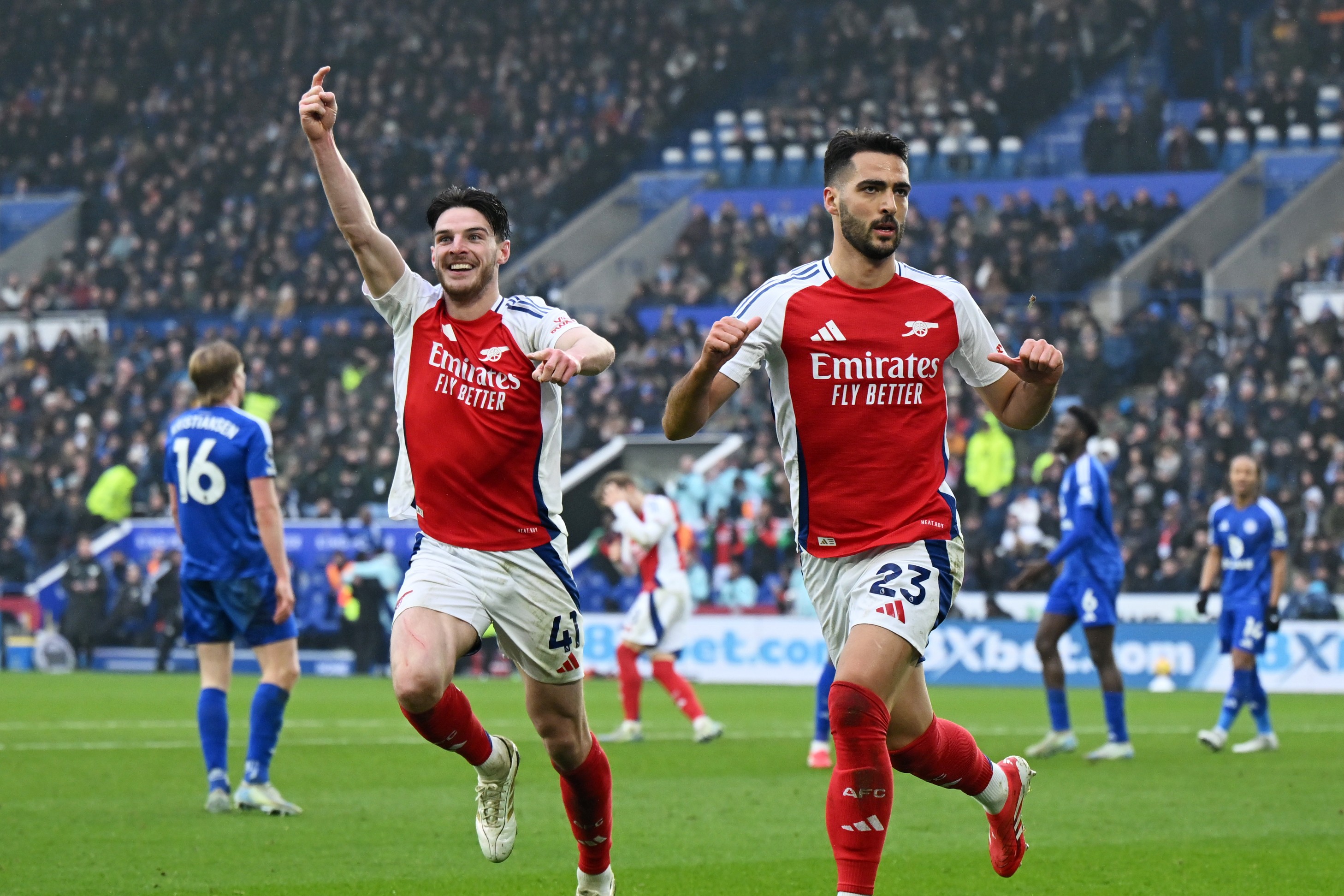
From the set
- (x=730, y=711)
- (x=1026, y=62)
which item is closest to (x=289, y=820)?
(x=730, y=711)

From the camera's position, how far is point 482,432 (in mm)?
6473

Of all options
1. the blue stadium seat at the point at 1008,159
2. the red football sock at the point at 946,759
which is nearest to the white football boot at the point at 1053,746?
the red football sock at the point at 946,759

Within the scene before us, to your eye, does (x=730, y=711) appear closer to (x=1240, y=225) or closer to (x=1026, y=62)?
(x=1240, y=225)

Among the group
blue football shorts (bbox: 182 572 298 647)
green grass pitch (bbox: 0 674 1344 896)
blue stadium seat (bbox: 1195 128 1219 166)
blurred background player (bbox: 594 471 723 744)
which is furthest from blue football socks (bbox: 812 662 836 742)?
blue stadium seat (bbox: 1195 128 1219 166)

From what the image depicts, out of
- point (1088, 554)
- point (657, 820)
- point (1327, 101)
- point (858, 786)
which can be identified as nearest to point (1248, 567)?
point (1088, 554)

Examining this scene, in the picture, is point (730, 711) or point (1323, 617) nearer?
point (730, 711)

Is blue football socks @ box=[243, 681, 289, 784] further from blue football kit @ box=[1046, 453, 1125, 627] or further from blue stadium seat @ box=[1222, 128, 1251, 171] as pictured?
blue stadium seat @ box=[1222, 128, 1251, 171]

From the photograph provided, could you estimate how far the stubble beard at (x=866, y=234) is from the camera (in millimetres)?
6254

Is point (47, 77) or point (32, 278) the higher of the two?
point (47, 77)

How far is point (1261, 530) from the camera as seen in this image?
13.9m

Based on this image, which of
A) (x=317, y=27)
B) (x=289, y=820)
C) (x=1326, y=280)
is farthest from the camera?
(x=317, y=27)

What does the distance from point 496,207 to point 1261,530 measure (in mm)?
9015

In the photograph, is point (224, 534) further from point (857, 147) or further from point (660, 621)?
point (660, 621)

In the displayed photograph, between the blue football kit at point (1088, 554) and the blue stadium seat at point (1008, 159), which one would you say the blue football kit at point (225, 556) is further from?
the blue stadium seat at point (1008, 159)
